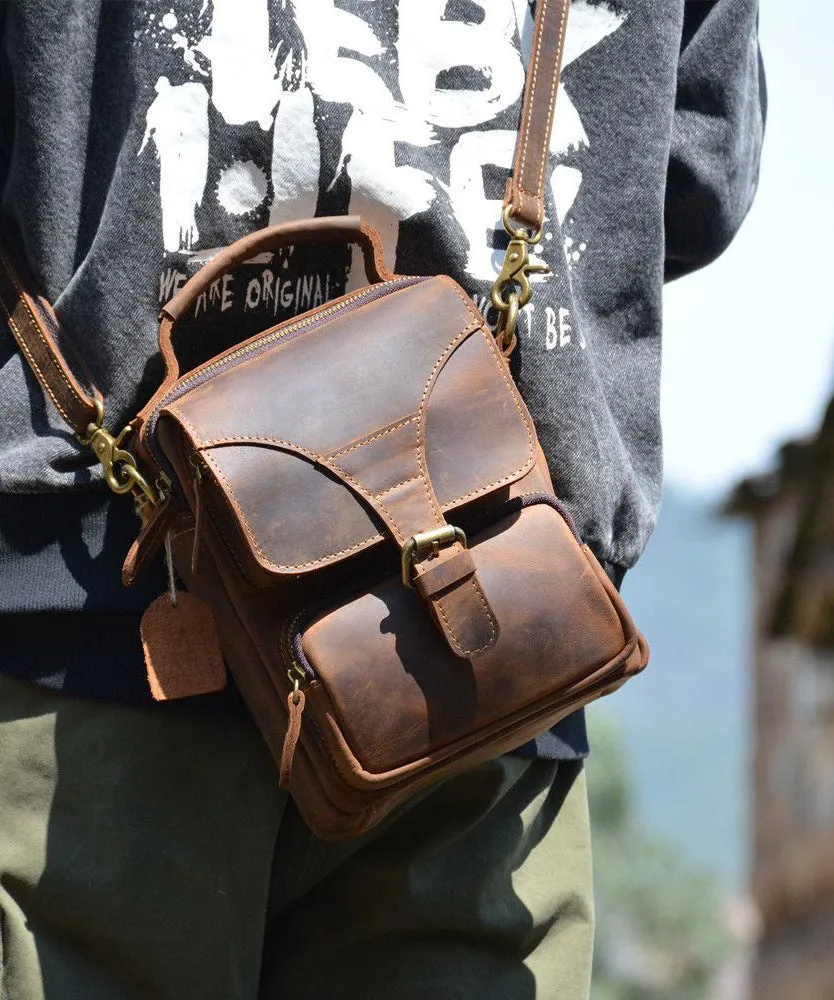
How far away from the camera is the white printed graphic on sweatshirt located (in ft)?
4.15

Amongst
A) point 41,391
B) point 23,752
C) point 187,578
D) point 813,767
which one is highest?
point 41,391

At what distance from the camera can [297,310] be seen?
1.32 m

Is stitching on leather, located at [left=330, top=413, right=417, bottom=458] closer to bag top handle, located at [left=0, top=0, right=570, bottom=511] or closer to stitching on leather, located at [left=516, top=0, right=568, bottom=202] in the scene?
bag top handle, located at [left=0, top=0, right=570, bottom=511]

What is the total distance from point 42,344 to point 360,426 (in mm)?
340

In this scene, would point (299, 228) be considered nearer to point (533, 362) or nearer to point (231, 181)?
point (231, 181)

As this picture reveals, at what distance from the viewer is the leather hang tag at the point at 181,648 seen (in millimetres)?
1174

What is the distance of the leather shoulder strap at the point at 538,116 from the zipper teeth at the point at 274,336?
0.16m

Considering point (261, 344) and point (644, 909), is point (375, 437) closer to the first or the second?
point (261, 344)

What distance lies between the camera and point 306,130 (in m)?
1.26

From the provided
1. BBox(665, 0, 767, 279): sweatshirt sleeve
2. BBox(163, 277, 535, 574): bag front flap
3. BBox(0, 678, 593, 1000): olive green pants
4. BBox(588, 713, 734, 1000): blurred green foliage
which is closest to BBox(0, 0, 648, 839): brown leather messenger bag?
BBox(163, 277, 535, 574): bag front flap

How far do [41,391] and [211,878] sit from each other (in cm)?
51

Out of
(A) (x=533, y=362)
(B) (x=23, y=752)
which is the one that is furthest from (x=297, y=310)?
(B) (x=23, y=752)

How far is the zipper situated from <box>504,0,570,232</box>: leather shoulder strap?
5.6 inches

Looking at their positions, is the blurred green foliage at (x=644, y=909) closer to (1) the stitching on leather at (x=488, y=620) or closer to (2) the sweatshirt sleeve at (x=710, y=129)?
(2) the sweatshirt sleeve at (x=710, y=129)
